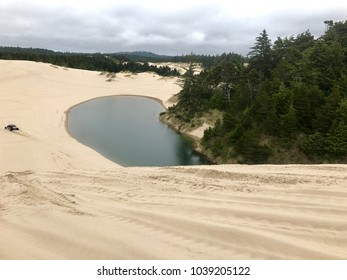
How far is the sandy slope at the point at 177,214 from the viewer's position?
5.58 meters

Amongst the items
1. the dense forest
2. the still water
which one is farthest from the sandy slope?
the still water

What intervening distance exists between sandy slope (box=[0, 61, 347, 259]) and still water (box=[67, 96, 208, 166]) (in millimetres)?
14330

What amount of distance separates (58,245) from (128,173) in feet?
18.9

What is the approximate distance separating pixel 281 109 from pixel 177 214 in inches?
721

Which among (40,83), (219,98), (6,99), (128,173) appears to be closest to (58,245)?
(128,173)

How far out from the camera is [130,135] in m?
34.3

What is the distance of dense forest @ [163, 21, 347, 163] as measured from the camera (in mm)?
20188

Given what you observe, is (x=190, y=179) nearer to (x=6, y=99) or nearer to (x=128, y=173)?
(x=128, y=173)

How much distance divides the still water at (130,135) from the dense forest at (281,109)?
9.87 ft

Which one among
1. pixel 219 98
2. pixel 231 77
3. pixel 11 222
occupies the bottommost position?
pixel 11 222

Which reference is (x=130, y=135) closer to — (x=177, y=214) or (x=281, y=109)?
(x=281, y=109)

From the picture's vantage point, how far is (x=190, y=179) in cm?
1008

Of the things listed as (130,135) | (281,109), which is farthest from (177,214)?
(130,135)

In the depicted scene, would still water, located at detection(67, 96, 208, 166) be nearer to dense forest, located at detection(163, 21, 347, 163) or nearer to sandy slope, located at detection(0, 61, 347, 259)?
dense forest, located at detection(163, 21, 347, 163)
